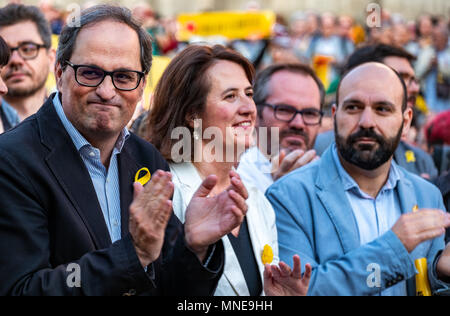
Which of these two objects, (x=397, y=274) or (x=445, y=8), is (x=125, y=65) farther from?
(x=445, y=8)

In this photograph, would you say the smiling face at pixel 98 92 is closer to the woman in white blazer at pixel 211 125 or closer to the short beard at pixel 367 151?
the woman in white blazer at pixel 211 125

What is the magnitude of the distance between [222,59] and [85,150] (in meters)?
1.26

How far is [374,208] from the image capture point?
4.02m

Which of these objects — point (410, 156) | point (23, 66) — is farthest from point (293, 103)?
point (23, 66)

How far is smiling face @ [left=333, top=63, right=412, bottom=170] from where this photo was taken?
403 centimetres

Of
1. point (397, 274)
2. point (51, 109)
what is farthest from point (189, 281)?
point (397, 274)

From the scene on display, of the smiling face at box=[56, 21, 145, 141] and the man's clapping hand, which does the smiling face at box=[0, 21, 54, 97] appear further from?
the man's clapping hand

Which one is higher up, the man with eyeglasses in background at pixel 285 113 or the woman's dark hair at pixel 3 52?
the man with eyeglasses in background at pixel 285 113

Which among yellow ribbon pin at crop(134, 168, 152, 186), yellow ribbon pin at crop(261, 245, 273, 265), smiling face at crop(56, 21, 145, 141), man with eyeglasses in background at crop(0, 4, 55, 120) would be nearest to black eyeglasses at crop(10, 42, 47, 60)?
man with eyeglasses in background at crop(0, 4, 55, 120)

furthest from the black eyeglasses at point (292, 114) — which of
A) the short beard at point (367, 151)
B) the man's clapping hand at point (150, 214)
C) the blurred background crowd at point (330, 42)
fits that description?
the blurred background crowd at point (330, 42)

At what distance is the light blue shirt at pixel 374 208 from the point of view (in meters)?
3.90

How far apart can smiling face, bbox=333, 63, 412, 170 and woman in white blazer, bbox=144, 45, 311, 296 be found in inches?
23.3

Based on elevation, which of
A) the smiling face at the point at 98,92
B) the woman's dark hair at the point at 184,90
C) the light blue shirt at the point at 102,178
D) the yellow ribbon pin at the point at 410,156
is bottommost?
the light blue shirt at the point at 102,178

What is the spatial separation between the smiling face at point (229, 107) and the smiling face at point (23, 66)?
6.38 ft
